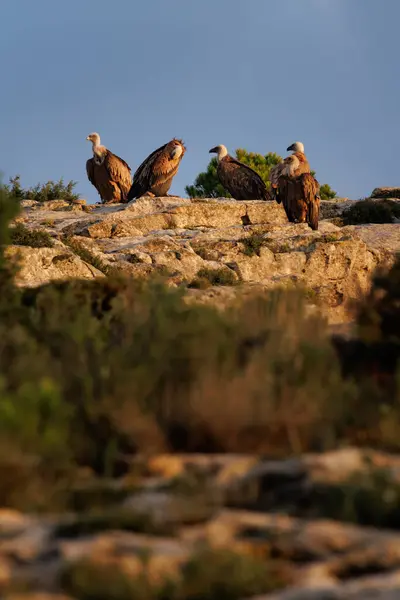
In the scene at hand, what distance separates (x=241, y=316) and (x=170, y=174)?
21803 millimetres

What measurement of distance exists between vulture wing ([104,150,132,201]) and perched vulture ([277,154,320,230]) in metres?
5.50

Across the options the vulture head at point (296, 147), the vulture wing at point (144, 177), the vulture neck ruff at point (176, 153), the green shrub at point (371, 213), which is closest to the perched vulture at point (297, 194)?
the vulture neck ruff at point (176, 153)

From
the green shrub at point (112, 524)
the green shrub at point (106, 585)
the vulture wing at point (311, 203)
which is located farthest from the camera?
the vulture wing at point (311, 203)

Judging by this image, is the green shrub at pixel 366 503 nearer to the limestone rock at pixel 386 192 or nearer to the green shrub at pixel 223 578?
the green shrub at pixel 223 578

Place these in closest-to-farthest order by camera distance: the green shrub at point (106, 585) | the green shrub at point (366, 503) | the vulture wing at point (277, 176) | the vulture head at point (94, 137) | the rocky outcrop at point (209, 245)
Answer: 1. the green shrub at point (106, 585)
2. the green shrub at point (366, 503)
3. the rocky outcrop at point (209, 245)
4. the vulture wing at point (277, 176)
5. the vulture head at point (94, 137)

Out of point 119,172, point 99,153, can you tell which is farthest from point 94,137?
point 119,172

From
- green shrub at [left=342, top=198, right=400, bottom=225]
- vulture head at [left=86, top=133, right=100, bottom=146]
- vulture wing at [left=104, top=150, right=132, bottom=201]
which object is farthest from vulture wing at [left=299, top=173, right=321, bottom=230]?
vulture head at [left=86, top=133, right=100, bottom=146]

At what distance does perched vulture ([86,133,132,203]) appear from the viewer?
28344 mm

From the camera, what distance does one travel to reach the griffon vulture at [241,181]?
28.4 m

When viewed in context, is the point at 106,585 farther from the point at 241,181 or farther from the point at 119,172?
the point at 241,181

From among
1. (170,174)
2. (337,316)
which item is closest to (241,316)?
(337,316)

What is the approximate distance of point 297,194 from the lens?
24766 millimetres

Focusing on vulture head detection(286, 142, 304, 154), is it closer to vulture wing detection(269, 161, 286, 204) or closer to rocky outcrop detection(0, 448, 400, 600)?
vulture wing detection(269, 161, 286, 204)

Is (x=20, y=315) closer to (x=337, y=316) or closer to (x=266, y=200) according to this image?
(x=337, y=316)
